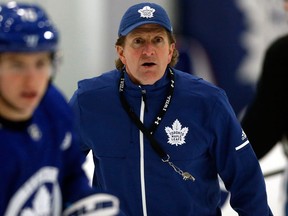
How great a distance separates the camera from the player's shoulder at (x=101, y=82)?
3205 mm

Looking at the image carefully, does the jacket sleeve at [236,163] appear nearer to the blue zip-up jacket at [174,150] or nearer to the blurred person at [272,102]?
the blue zip-up jacket at [174,150]

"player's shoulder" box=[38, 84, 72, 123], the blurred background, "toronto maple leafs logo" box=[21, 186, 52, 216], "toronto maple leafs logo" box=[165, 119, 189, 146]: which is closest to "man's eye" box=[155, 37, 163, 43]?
"toronto maple leafs logo" box=[165, 119, 189, 146]

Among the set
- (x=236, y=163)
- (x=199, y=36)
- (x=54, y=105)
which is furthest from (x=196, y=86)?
(x=199, y=36)

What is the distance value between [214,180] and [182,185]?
0.14 meters

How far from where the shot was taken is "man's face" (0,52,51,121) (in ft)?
6.79

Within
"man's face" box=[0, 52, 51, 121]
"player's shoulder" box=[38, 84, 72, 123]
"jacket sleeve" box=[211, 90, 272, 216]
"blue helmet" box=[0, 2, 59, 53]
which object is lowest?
"jacket sleeve" box=[211, 90, 272, 216]

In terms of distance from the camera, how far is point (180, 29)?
696 cm

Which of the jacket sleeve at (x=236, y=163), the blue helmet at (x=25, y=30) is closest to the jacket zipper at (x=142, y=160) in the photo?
the jacket sleeve at (x=236, y=163)

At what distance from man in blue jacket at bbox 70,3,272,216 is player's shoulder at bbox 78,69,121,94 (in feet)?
0.12

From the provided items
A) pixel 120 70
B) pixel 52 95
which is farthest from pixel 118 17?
pixel 52 95

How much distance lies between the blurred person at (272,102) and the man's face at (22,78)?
4.28 ft

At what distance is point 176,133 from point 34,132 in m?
0.92

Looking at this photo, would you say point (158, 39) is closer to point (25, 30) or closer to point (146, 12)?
point (146, 12)

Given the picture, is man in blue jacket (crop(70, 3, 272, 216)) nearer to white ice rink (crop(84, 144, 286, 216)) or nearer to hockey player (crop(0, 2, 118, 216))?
hockey player (crop(0, 2, 118, 216))
